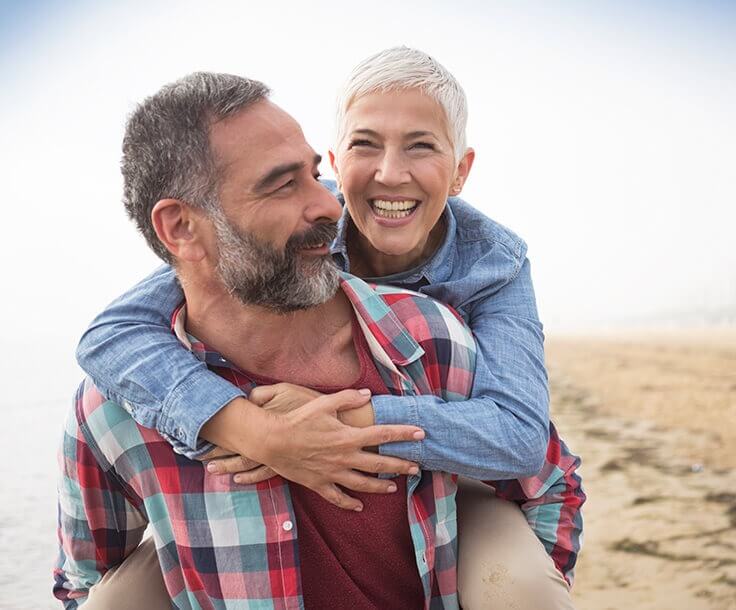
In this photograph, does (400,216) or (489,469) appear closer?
(489,469)

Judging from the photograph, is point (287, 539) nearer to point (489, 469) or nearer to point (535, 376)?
point (489, 469)

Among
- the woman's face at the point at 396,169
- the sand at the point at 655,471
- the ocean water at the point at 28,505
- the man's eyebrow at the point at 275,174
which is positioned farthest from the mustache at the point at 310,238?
the sand at the point at 655,471

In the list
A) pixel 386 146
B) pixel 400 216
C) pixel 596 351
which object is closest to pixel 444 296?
pixel 400 216

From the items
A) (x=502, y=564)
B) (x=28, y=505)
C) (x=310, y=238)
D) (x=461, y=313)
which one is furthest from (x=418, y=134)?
(x=28, y=505)

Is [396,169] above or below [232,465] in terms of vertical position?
above

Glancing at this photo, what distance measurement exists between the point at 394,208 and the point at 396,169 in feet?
0.31

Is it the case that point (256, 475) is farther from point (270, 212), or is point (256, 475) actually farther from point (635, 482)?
point (635, 482)

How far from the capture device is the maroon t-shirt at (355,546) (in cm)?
179

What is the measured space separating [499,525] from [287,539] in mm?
431

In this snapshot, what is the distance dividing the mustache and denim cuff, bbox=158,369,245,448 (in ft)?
0.98

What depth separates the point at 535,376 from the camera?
1.88 meters

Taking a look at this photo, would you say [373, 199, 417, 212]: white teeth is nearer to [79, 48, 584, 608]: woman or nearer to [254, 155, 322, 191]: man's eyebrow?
[79, 48, 584, 608]: woman

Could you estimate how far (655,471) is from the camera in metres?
4.98

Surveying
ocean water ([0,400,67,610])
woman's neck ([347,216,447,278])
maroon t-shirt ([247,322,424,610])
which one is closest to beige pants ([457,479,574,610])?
maroon t-shirt ([247,322,424,610])
